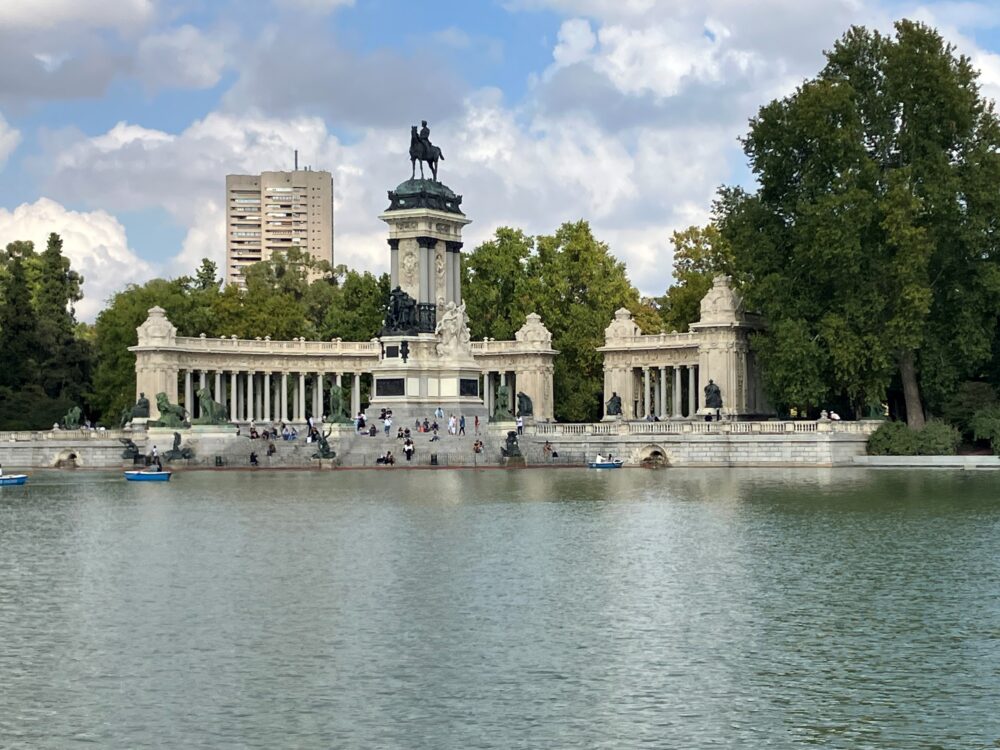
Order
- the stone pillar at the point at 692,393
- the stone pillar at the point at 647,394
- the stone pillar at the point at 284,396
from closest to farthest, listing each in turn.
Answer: the stone pillar at the point at 692,393
the stone pillar at the point at 647,394
the stone pillar at the point at 284,396

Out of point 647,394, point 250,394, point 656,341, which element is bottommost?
point 647,394

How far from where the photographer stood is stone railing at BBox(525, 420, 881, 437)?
68375 millimetres

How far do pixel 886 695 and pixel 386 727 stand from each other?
18.5ft

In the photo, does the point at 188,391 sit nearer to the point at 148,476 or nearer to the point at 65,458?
the point at 65,458

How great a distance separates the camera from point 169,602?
85.1 feet

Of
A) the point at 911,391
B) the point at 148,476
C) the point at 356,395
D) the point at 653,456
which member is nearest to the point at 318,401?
the point at 356,395

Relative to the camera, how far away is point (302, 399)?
9781 centimetres

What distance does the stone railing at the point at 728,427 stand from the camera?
68375mm

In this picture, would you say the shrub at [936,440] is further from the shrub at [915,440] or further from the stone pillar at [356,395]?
the stone pillar at [356,395]

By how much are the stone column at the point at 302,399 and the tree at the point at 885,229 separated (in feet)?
107

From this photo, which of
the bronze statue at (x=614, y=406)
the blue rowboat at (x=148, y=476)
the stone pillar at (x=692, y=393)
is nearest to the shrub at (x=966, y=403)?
the bronze statue at (x=614, y=406)

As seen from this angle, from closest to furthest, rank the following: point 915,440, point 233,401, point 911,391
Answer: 1. point 915,440
2. point 911,391
3. point 233,401

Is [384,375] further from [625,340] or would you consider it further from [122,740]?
[122,740]

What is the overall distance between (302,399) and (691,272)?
23677 mm
